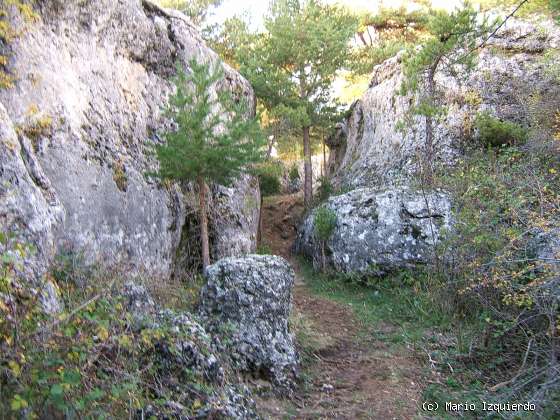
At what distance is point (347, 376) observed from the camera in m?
6.92

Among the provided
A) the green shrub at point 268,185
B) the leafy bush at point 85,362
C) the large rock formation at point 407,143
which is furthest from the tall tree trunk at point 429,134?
the leafy bush at point 85,362

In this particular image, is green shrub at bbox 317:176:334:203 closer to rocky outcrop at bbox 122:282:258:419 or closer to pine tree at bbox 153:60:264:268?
pine tree at bbox 153:60:264:268

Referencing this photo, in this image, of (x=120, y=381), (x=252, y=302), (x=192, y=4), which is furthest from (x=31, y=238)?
(x=192, y=4)

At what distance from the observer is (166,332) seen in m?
4.87

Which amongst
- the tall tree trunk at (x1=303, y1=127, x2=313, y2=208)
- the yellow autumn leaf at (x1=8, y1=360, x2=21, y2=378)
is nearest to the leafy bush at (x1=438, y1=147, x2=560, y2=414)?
the yellow autumn leaf at (x1=8, y1=360, x2=21, y2=378)

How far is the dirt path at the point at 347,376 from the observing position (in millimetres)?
5781

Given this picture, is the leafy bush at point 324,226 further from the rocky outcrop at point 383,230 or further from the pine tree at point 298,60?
the pine tree at point 298,60

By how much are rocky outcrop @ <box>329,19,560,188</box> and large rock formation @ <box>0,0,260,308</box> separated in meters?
5.79

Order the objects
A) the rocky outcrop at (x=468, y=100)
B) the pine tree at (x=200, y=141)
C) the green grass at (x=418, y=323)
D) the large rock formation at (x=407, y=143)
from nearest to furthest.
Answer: the green grass at (x=418, y=323) → the pine tree at (x=200, y=141) → the large rock formation at (x=407, y=143) → the rocky outcrop at (x=468, y=100)

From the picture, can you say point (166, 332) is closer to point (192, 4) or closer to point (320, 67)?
point (320, 67)

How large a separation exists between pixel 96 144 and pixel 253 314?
13.3 ft

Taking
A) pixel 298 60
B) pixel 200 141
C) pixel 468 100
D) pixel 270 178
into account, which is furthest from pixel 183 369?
pixel 298 60

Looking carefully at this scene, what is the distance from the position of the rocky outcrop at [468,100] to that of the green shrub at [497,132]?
0.57 metres

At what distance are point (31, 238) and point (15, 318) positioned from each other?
1.73 metres
